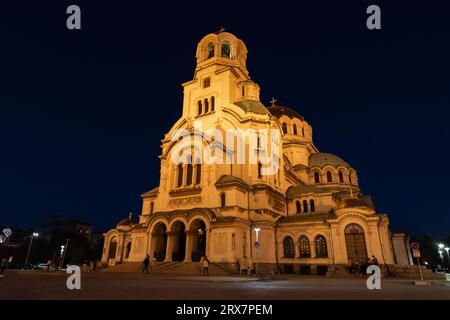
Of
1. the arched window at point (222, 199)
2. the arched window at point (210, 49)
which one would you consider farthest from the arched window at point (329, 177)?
the arched window at point (210, 49)

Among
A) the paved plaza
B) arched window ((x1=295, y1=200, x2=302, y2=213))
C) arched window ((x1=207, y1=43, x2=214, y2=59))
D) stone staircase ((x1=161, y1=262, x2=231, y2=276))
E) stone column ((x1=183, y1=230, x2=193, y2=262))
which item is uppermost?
arched window ((x1=207, y1=43, x2=214, y2=59))

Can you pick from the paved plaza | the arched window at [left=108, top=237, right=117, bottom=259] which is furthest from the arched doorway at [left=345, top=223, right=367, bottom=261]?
the arched window at [left=108, top=237, right=117, bottom=259]

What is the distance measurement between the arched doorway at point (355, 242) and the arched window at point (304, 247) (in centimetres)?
395

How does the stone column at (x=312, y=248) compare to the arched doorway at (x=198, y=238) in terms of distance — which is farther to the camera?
the arched doorway at (x=198, y=238)

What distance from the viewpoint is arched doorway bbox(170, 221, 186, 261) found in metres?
31.6

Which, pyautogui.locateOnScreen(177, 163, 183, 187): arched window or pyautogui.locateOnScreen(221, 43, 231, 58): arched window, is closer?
pyautogui.locateOnScreen(177, 163, 183, 187): arched window

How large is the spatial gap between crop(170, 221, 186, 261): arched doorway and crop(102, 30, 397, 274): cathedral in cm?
12

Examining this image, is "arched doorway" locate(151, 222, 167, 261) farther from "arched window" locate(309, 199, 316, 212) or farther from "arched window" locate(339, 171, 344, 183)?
"arched window" locate(339, 171, 344, 183)

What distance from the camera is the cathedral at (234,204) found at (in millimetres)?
28469

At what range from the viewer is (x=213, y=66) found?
140ft

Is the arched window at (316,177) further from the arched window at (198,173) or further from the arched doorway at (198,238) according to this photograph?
the arched doorway at (198,238)
